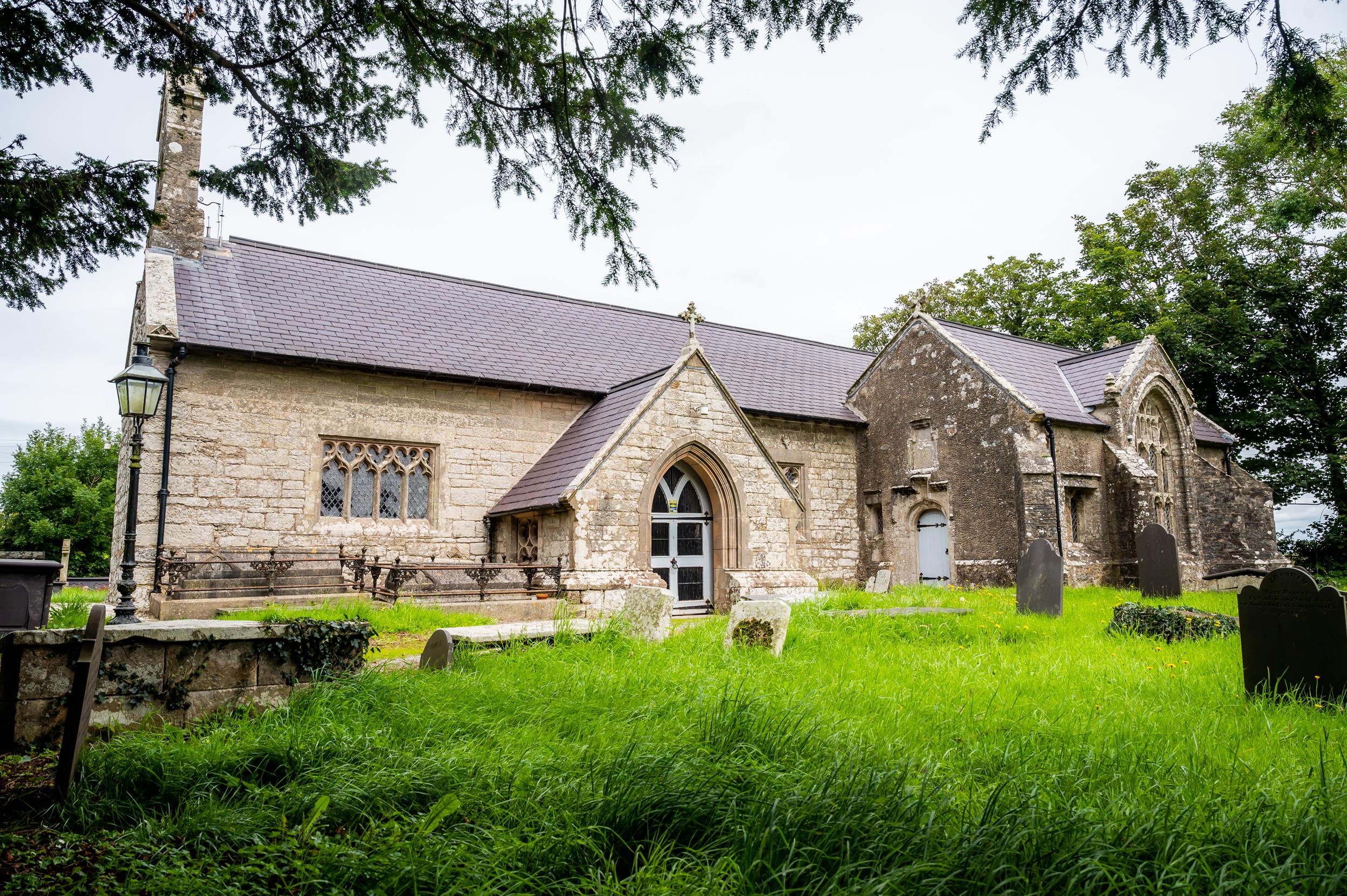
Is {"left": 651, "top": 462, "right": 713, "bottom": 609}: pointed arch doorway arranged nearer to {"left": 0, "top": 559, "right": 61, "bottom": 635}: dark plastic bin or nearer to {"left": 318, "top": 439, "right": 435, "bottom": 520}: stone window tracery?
{"left": 318, "top": 439, "right": 435, "bottom": 520}: stone window tracery

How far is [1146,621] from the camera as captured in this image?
9.28m

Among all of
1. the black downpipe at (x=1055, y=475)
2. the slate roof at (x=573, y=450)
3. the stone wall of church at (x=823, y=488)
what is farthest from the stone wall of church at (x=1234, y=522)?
the slate roof at (x=573, y=450)

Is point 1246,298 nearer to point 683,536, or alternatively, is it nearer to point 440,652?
point 683,536

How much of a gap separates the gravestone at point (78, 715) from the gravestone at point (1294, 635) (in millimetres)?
7660

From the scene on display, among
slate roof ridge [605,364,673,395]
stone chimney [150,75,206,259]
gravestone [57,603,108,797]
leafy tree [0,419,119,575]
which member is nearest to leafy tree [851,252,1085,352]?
slate roof ridge [605,364,673,395]

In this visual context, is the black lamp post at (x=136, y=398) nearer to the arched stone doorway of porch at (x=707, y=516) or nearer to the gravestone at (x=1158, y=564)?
the arched stone doorway of porch at (x=707, y=516)

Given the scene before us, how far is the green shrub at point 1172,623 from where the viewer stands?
8852 mm

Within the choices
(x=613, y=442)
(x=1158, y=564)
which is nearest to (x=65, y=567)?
(x=613, y=442)

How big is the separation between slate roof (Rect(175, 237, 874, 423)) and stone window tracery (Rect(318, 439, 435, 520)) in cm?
157

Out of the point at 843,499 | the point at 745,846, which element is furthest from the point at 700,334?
the point at 745,846

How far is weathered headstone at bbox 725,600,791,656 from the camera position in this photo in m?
7.45

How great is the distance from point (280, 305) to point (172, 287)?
1823 millimetres

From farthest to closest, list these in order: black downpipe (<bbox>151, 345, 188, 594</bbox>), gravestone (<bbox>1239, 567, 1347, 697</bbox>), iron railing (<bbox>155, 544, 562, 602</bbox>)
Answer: black downpipe (<bbox>151, 345, 188, 594</bbox>) → iron railing (<bbox>155, 544, 562, 602</bbox>) → gravestone (<bbox>1239, 567, 1347, 697</bbox>)

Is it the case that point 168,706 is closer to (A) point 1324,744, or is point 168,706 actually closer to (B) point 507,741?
(B) point 507,741
